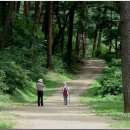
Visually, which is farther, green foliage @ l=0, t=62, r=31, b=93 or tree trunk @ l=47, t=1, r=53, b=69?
tree trunk @ l=47, t=1, r=53, b=69

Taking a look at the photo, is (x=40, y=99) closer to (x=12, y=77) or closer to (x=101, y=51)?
(x=12, y=77)

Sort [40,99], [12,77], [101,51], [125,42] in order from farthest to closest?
[101,51], [12,77], [40,99], [125,42]

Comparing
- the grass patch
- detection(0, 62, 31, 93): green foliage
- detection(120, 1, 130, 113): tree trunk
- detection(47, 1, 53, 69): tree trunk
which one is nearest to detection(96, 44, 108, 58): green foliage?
detection(47, 1, 53, 69): tree trunk

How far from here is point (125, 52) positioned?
21.5 metres

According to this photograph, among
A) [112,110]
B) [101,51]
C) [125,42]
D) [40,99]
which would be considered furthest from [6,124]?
[101,51]

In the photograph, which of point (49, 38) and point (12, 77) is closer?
point (12, 77)

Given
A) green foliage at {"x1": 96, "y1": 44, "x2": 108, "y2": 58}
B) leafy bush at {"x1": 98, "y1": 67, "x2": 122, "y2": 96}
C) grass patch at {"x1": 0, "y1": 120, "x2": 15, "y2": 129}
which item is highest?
grass patch at {"x1": 0, "y1": 120, "x2": 15, "y2": 129}

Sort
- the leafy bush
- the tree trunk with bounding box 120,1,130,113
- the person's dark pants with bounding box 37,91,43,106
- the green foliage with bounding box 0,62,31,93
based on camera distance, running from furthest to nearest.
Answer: the leafy bush, the green foliage with bounding box 0,62,31,93, the person's dark pants with bounding box 37,91,43,106, the tree trunk with bounding box 120,1,130,113

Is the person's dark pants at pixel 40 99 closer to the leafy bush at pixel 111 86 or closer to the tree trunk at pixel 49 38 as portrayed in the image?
the leafy bush at pixel 111 86

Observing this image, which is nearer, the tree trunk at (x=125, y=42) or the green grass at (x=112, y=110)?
the green grass at (x=112, y=110)

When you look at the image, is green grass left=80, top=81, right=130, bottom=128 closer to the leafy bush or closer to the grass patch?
the leafy bush

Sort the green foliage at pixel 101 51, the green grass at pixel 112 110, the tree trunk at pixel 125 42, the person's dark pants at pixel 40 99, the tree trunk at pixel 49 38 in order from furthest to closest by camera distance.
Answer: the green foliage at pixel 101 51 < the tree trunk at pixel 49 38 < the person's dark pants at pixel 40 99 < the tree trunk at pixel 125 42 < the green grass at pixel 112 110

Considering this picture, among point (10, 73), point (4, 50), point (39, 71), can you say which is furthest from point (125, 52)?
point (39, 71)

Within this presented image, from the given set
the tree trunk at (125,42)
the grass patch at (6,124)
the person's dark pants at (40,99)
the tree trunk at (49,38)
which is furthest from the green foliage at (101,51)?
the grass patch at (6,124)
